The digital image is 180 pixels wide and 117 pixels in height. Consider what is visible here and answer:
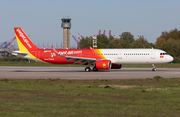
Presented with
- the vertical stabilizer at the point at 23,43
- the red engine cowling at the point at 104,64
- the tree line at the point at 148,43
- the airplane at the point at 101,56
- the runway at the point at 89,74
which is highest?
the tree line at the point at 148,43

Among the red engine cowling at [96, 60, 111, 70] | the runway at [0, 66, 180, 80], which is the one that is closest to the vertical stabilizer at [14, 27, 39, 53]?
the runway at [0, 66, 180, 80]

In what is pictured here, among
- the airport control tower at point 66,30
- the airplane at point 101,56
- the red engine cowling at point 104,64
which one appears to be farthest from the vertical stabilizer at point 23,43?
the airport control tower at point 66,30

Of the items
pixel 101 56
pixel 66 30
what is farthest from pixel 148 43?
pixel 101 56

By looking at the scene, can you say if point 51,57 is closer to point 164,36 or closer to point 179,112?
point 179,112

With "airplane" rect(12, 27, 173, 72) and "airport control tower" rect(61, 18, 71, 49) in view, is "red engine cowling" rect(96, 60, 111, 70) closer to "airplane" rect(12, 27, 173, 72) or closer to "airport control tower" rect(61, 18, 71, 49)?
"airplane" rect(12, 27, 173, 72)

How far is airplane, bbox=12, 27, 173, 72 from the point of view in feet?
128

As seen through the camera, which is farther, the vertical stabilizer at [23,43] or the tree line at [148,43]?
the tree line at [148,43]

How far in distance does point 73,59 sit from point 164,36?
132530mm

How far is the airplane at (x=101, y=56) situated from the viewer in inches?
1531

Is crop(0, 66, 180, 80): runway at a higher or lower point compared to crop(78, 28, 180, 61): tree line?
lower

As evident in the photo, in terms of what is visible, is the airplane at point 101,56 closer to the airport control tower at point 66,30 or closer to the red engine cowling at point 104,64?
the red engine cowling at point 104,64

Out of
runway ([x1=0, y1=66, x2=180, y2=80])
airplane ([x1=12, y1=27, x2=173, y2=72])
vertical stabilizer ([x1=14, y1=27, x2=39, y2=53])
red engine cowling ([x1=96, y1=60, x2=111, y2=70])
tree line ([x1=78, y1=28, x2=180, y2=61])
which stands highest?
tree line ([x1=78, y1=28, x2=180, y2=61])

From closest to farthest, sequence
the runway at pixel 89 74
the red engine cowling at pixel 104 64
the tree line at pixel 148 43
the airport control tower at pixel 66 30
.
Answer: the runway at pixel 89 74, the red engine cowling at pixel 104 64, the tree line at pixel 148 43, the airport control tower at pixel 66 30

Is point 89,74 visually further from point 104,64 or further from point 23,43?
point 23,43
